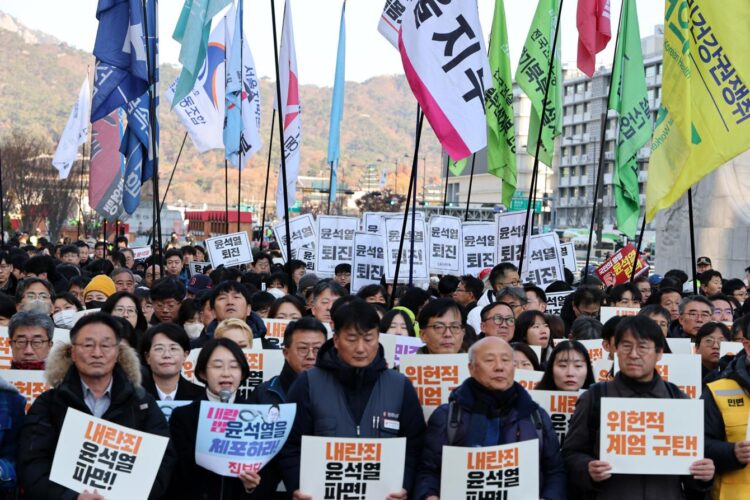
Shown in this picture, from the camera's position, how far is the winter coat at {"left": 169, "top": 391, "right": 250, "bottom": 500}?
19.2ft

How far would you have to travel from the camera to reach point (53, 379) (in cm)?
566

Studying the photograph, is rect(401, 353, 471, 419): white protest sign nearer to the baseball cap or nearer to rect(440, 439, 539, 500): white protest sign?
rect(440, 439, 539, 500): white protest sign

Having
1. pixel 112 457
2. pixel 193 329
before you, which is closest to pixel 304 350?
pixel 112 457

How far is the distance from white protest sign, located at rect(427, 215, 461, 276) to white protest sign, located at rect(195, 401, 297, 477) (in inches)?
338

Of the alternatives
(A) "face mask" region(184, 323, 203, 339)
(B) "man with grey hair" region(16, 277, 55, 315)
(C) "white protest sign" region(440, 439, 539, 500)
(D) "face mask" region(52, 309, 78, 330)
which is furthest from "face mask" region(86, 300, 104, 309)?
(C) "white protest sign" region(440, 439, 539, 500)

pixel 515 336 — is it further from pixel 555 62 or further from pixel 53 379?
pixel 555 62

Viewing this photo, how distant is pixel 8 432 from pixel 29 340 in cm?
155

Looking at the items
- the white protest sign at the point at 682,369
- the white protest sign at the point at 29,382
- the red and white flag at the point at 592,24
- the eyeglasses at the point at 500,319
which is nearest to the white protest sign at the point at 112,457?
the white protest sign at the point at 29,382

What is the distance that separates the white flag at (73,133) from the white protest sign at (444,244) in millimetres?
18506

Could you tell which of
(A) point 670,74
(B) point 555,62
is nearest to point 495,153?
(B) point 555,62

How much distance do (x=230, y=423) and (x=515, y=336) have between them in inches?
142

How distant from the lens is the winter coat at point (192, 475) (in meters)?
5.86

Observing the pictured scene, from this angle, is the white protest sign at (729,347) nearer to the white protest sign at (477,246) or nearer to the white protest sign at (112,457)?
the white protest sign at (112,457)

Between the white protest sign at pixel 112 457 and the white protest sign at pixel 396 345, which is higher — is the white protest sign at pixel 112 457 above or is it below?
below
